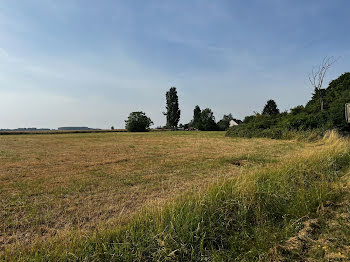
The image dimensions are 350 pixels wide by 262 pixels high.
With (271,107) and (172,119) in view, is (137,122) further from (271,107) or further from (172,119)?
(271,107)

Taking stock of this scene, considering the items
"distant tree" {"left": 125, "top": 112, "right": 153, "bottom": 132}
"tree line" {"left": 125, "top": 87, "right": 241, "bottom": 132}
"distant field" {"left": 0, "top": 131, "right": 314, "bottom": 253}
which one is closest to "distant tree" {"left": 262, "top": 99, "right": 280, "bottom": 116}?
"tree line" {"left": 125, "top": 87, "right": 241, "bottom": 132}

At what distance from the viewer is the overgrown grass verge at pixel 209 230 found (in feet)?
6.76

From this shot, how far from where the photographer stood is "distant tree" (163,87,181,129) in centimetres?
6367

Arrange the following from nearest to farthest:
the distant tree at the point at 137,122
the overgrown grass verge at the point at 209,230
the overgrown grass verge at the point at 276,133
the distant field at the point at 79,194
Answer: the overgrown grass verge at the point at 209,230, the distant field at the point at 79,194, the overgrown grass verge at the point at 276,133, the distant tree at the point at 137,122

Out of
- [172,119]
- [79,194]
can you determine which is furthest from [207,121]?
[79,194]

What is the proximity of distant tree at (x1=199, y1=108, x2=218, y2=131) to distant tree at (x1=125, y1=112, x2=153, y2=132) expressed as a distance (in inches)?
695

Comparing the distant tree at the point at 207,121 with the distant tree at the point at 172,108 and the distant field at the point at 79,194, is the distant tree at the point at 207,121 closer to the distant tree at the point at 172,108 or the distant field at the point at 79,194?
the distant tree at the point at 172,108

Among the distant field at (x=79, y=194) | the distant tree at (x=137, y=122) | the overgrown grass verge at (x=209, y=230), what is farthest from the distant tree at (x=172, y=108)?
the overgrown grass verge at (x=209, y=230)

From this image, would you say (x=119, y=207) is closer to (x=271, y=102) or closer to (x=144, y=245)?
(x=144, y=245)

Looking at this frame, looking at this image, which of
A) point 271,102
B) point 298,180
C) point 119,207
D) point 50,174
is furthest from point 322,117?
point 271,102

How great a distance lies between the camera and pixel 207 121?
200 feet

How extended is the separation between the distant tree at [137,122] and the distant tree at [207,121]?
1766 cm

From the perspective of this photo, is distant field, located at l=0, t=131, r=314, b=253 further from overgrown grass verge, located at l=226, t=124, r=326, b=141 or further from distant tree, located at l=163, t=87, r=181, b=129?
distant tree, located at l=163, t=87, r=181, b=129

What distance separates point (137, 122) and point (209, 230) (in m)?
57.1
